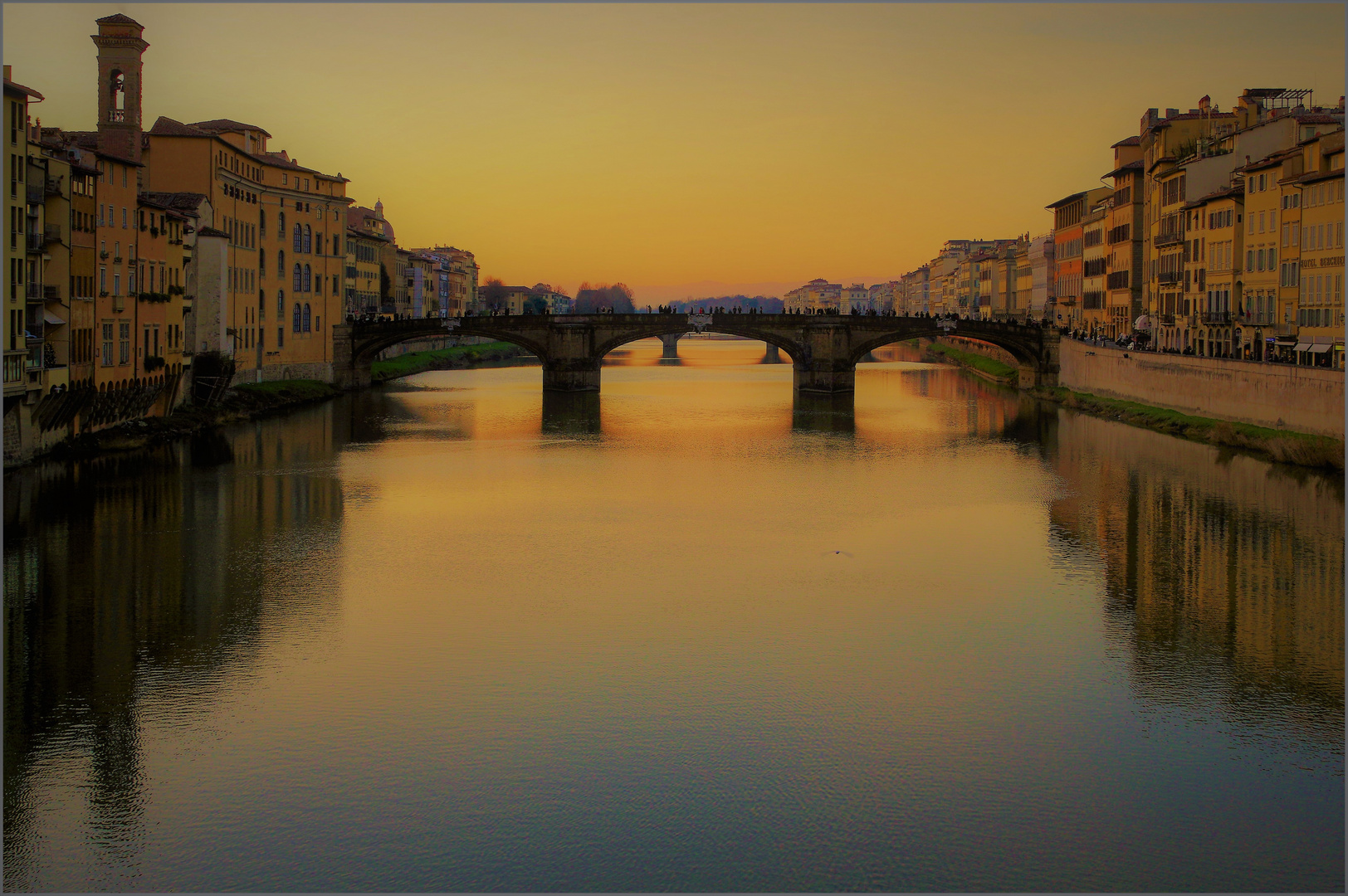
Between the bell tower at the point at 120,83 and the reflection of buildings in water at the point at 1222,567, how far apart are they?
3167 cm

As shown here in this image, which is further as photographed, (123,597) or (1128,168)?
(1128,168)

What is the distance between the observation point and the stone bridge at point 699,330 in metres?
67.2

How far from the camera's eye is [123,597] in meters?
21.7

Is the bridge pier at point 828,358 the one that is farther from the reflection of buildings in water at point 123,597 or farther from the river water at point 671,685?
the reflection of buildings in water at point 123,597

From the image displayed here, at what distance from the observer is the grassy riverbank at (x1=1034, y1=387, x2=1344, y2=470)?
3419 cm

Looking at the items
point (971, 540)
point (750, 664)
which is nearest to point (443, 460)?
point (971, 540)

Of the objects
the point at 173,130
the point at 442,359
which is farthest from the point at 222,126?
the point at 442,359

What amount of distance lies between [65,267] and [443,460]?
11205 millimetres

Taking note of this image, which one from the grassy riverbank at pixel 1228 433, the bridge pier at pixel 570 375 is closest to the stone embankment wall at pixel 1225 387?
the grassy riverbank at pixel 1228 433

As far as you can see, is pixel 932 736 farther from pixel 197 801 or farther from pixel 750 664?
pixel 197 801

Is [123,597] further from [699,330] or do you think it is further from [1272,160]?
[699,330]

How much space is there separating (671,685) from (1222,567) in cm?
1187

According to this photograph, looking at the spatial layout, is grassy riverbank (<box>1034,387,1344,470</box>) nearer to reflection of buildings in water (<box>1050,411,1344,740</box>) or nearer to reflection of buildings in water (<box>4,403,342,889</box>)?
reflection of buildings in water (<box>1050,411,1344,740</box>)

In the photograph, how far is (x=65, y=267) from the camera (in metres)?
34.2
